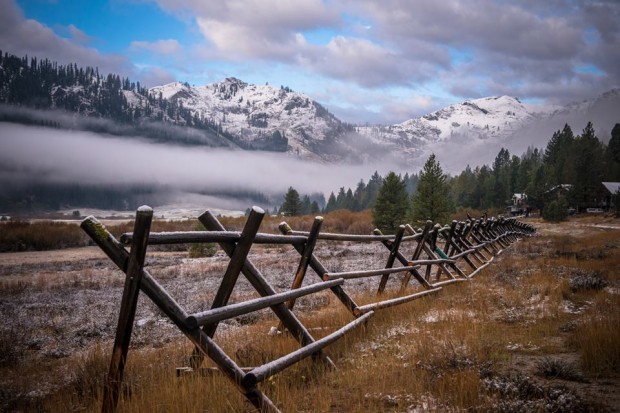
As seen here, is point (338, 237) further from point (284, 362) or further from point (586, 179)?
point (586, 179)

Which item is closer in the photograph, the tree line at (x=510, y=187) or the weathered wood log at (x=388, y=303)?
the weathered wood log at (x=388, y=303)

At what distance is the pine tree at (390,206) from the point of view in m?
51.8

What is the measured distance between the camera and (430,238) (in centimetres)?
1311

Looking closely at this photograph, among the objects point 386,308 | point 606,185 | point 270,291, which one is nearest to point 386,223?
point 386,308

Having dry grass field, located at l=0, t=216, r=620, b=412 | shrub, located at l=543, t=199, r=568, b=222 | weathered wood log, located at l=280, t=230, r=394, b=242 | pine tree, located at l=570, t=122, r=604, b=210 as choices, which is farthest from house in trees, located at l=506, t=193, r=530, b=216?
weathered wood log, located at l=280, t=230, r=394, b=242

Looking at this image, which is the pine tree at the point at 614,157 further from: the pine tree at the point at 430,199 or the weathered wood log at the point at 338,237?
the weathered wood log at the point at 338,237

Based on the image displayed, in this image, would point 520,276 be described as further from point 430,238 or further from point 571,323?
point 571,323

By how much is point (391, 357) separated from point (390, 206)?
→ 47.5 m

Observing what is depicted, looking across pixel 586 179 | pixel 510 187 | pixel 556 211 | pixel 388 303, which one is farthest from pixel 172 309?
pixel 510 187

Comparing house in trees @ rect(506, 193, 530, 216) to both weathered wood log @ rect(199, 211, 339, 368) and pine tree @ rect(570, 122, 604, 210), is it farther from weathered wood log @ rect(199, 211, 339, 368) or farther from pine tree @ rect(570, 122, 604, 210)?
weathered wood log @ rect(199, 211, 339, 368)

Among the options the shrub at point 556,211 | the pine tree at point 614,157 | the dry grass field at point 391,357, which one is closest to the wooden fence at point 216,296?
the dry grass field at point 391,357

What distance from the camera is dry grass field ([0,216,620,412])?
4.08 metres

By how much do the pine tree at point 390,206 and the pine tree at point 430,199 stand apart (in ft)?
7.58

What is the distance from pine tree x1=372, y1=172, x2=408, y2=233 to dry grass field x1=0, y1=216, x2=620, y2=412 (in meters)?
40.8
